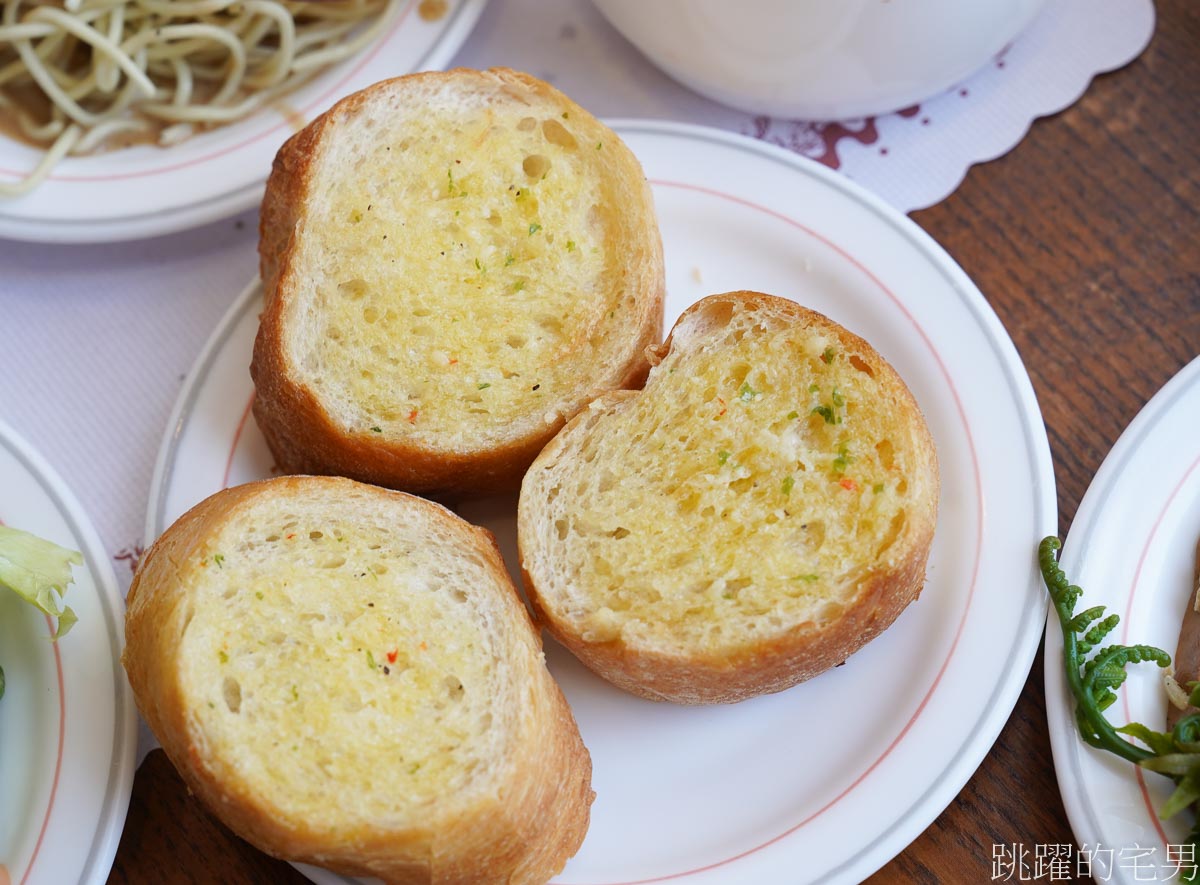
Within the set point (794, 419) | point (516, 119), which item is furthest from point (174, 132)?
point (794, 419)

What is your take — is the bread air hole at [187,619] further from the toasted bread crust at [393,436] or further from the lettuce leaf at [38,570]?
the toasted bread crust at [393,436]

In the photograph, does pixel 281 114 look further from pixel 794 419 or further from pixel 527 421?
pixel 794 419

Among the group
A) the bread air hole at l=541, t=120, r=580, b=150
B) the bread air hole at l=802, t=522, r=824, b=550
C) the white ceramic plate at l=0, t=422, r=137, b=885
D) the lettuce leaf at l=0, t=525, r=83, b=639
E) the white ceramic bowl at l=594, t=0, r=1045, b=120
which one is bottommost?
the white ceramic plate at l=0, t=422, r=137, b=885

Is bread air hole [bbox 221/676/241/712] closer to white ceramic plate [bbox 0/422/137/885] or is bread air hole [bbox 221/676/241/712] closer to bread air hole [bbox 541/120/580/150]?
white ceramic plate [bbox 0/422/137/885]

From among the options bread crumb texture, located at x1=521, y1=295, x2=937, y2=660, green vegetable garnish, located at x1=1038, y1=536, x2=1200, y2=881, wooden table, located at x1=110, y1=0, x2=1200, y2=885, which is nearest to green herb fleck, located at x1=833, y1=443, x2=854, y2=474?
bread crumb texture, located at x1=521, y1=295, x2=937, y2=660

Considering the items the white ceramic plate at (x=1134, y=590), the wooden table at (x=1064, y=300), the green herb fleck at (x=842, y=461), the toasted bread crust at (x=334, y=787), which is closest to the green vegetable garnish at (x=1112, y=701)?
the white ceramic plate at (x=1134, y=590)

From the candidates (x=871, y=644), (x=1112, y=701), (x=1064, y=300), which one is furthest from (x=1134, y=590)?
(x=1064, y=300)
